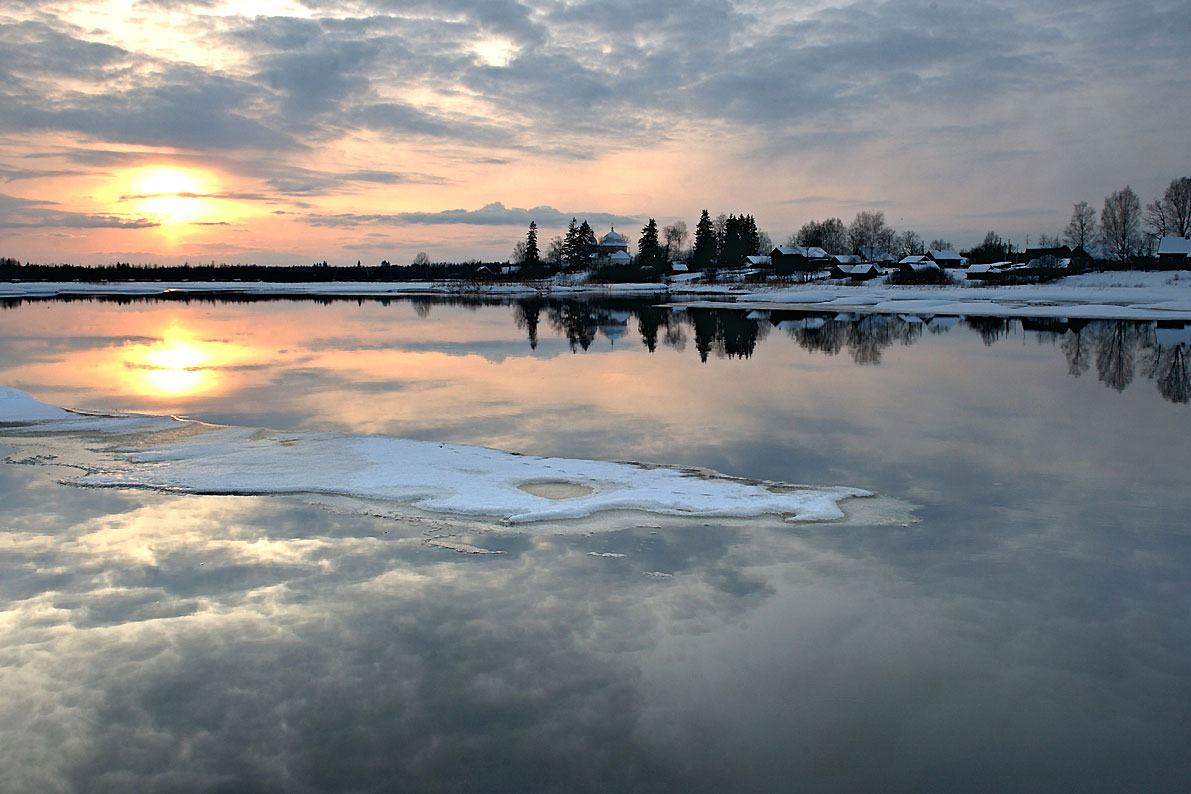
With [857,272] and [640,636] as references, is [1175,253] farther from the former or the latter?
[640,636]

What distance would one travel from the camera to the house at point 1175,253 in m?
61.3

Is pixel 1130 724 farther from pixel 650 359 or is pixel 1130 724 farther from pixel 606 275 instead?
pixel 606 275

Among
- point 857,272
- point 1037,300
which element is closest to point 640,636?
point 1037,300

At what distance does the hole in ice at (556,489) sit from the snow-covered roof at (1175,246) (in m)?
72.8

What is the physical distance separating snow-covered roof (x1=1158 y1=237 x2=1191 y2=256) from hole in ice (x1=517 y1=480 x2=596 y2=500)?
7285cm

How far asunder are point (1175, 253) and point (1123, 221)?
2824 cm

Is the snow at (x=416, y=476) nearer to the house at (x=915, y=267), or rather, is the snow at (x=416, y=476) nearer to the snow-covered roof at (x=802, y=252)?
the house at (x=915, y=267)

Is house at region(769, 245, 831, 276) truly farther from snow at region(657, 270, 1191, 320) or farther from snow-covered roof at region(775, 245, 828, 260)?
snow at region(657, 270, 1191, 320)

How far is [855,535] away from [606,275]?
90.4 m

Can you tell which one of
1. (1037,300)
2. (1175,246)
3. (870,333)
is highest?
(1175,246)

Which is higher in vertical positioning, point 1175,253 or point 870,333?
point 1175,253

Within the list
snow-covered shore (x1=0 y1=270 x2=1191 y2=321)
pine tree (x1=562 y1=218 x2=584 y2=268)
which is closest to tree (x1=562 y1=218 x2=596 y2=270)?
pine tree (x1=562 y1=218 x2=584 y2=268)

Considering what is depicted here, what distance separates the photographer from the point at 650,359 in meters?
21.3

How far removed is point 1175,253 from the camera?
2506 inches
